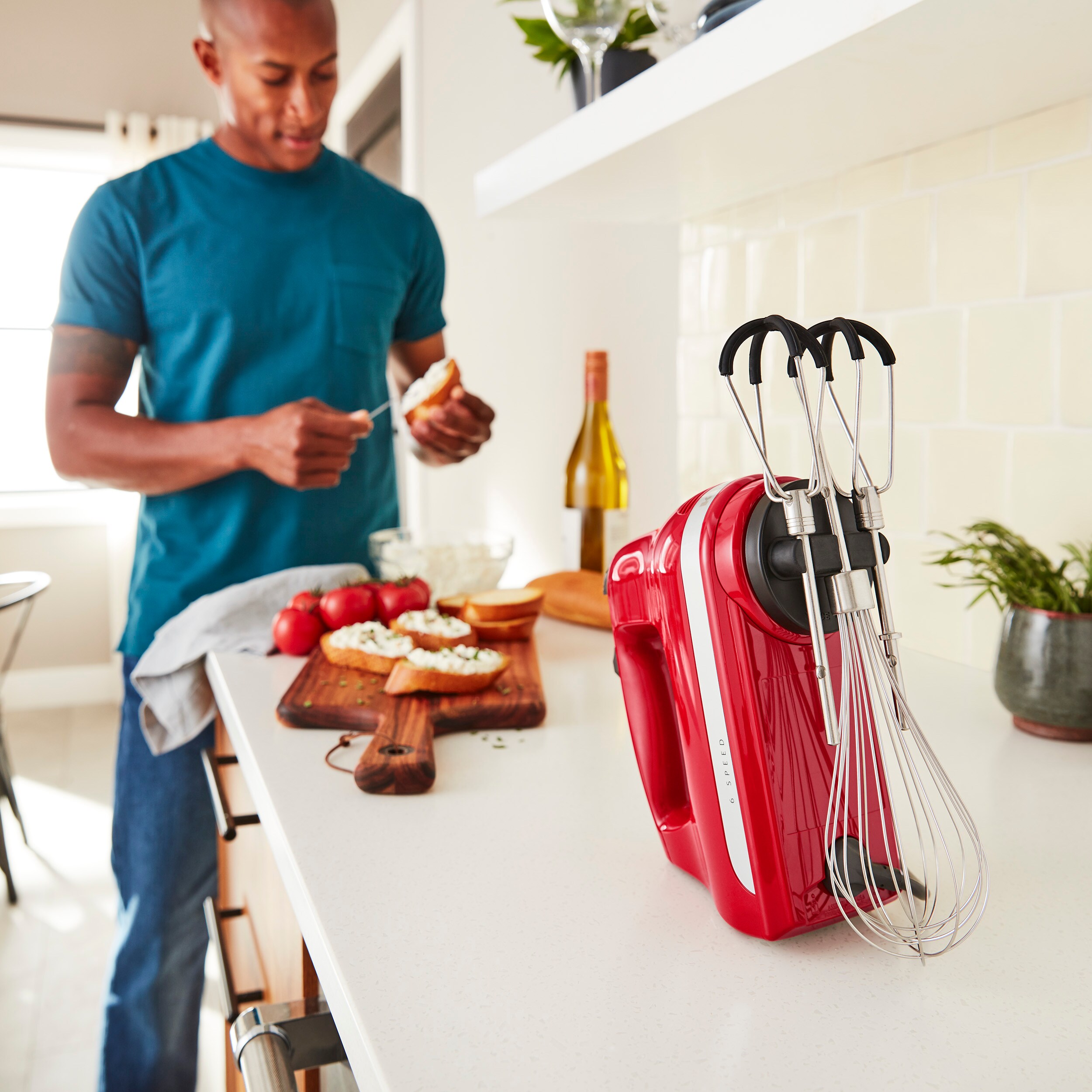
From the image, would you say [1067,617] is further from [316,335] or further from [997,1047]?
[316,335]

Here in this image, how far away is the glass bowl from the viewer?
4.18 feet

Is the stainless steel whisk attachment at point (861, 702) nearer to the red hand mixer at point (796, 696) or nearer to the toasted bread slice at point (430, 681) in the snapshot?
the red hand mixer at point (796, 696)

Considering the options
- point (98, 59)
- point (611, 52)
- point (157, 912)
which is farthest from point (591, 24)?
point (98, 59)

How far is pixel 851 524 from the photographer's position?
431 mm

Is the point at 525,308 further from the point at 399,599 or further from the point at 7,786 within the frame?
the point at 7,786

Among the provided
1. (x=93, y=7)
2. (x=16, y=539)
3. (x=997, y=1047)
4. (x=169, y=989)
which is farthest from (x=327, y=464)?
(x=93, y=7)

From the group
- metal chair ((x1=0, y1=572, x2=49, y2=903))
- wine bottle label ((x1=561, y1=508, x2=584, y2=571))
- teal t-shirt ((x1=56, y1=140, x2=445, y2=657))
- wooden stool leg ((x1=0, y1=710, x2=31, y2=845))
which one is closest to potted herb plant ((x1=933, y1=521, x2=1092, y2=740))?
wine bottle label ((x1=561, y1=508, x2=584, y2=571))

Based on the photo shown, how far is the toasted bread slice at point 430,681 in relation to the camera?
85 centimetres

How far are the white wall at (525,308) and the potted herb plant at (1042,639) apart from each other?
0.72m

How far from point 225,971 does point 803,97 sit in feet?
3.05

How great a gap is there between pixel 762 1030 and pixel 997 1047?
93 mm

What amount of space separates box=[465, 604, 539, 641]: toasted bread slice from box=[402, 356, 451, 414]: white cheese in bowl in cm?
33

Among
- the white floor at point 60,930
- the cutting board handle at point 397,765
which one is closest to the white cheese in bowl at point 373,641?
the cutting board handle at point 397,765

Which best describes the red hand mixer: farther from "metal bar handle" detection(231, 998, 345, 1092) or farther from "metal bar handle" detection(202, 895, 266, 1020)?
"metal bar handle" detection(202, 895, 266, 1020)
